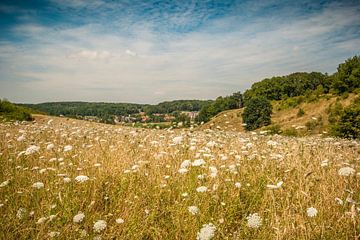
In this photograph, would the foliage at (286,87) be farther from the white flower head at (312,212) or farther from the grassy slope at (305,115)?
the white flower head at (312,212)

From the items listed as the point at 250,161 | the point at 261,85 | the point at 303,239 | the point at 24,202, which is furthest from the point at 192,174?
the point at 261,85

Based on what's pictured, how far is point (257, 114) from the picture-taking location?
76.8 metres

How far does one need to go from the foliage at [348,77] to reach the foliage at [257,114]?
2023 centimetres

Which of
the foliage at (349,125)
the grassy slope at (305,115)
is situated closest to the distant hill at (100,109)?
the grassy slope at (305,115)

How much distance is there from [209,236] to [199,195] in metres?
1.12

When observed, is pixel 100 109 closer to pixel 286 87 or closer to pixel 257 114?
pixel 257 114

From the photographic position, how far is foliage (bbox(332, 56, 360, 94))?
220ft

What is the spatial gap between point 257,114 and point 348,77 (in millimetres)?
27605

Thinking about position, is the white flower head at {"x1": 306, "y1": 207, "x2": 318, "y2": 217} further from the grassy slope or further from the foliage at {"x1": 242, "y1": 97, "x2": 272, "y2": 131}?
the foliage at {"x1": 242, "y1": 97, "x2": 272, "y2": 131}

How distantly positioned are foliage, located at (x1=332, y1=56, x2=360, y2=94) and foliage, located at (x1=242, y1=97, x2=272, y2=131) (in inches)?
796

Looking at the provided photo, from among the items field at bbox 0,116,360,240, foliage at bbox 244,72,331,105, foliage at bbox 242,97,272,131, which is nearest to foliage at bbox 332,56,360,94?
foliage at bbox 242,97,272,131

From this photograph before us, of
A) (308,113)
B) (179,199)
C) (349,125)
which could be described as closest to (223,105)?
(308,113)

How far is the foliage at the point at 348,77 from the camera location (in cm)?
6706

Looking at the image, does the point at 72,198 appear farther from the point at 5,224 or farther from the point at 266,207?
the point at 266,207
